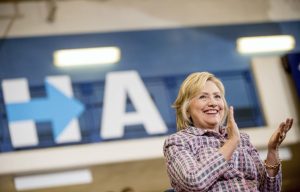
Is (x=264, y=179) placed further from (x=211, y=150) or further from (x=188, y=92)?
(x=188, y=92)

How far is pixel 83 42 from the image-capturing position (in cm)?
573

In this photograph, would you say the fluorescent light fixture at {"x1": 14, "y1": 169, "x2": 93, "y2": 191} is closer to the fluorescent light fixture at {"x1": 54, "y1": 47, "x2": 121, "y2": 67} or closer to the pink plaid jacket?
the fluorescent light fixture at {"x1": 54, "y1": 47, "x2": 121, "y2": 67}

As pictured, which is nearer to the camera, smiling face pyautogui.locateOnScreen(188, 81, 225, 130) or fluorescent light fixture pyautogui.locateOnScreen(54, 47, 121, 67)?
smiling face pyautogui.locateOnScreen(188, 81, 225, 130)

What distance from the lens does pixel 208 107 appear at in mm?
1834

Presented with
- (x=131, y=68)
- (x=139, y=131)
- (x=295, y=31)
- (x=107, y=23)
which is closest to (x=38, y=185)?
(x=139, y=131)

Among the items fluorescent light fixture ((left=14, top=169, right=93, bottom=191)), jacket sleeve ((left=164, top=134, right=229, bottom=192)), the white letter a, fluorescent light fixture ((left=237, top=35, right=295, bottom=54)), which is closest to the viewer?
jacket sleeve ((left=164, top=134, right=229, bottom=192))

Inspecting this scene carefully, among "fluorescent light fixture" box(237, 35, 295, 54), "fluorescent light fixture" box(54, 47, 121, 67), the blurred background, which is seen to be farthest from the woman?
"fluorescent light fixture" box(237, 35, 295, 54)

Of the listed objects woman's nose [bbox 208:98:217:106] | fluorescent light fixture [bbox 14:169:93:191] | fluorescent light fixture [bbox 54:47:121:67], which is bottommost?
fluorescent light fixture [bbox 14:169:93:191]

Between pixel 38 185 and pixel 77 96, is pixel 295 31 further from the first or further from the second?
pixel 38 185

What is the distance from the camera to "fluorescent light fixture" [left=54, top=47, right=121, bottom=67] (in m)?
5.60

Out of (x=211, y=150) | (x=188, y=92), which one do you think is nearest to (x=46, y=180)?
(x=188, y=92)

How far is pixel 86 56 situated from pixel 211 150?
4114mm

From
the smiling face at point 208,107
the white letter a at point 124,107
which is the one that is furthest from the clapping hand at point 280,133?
the white letter a at point 124,107

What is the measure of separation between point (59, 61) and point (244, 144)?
4.01m
